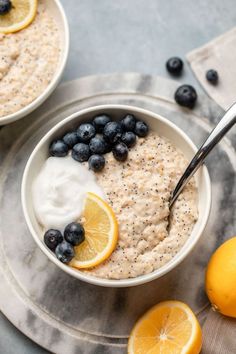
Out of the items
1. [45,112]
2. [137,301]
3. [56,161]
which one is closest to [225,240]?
[137,301]

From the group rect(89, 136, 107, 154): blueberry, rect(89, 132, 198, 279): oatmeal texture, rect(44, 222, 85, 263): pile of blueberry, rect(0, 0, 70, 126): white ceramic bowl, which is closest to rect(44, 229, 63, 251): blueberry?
rect(44, 222, 85, 263): pile of blueberry

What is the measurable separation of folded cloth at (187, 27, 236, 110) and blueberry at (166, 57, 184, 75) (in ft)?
0.28

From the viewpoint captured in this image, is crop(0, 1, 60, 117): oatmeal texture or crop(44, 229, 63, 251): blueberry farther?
crop(0, 1, 60, 117): oatmeal texture

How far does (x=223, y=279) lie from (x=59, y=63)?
1.50 metres

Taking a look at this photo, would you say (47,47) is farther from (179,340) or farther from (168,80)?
(179,340)

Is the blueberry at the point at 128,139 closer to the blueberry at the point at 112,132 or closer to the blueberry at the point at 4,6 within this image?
the blueberry at the point at 112,132

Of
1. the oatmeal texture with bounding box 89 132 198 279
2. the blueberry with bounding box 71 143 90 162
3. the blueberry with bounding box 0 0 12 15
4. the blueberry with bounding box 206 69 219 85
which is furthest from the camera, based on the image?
the blueberry with bounding box 206 69 219 85

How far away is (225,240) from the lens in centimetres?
310

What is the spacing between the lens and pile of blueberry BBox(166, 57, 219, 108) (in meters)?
3.21

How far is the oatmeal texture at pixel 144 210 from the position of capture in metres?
2.74

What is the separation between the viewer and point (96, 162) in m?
2.80

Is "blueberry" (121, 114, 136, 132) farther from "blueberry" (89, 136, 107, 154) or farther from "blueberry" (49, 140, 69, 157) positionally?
"blueberry" (49, 140, 69, 157)

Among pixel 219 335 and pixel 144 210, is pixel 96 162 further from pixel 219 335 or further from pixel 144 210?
pixel 219 335

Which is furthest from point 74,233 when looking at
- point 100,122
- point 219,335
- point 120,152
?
point 219,335
